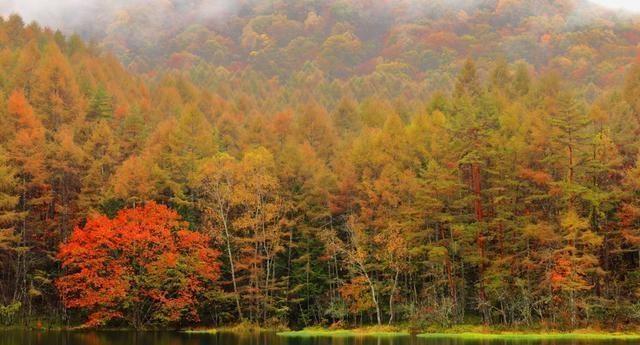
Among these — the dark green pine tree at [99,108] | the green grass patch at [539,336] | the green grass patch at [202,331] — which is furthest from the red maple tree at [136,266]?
the dark green pine tree at [99,108]

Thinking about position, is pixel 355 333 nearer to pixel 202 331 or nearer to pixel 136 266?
pixel 202 331

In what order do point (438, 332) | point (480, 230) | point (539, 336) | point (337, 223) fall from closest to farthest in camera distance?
point (539, 336) → point (438, 332) → point (480, 230) → point (337, 223)

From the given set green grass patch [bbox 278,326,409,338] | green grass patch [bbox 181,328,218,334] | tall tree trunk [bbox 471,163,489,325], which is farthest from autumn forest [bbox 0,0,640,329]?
green grass patch [bbox 278,326,409,338]

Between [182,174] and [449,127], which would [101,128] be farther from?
[449,127]

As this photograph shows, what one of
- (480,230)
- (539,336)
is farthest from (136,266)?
(539,336)

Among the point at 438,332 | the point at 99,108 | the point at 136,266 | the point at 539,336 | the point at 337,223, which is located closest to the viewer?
the point at 539,336

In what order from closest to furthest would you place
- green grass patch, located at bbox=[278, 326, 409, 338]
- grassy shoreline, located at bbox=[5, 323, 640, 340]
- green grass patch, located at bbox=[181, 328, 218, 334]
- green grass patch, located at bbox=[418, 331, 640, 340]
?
green grass patch, located at bbox=[418, 331, 640, 340]
grassy shoreline, located at bbox=[5, 323, 640, 340]
green grass patch, located at bbox=[278, 326, 409, 338]
green grass patch, located at bbox=[181, 328, 218, 334]

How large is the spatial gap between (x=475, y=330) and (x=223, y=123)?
4388 centimetres

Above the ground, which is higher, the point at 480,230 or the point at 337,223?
the point at 337,223

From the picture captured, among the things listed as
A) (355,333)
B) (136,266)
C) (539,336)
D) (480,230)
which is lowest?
(355,333)

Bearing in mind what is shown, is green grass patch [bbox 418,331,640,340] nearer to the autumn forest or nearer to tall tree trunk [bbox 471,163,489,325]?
the autumn forest

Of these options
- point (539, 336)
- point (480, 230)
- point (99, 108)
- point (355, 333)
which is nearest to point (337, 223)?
point (355, 333)

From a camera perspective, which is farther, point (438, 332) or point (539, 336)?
point (438, 332)

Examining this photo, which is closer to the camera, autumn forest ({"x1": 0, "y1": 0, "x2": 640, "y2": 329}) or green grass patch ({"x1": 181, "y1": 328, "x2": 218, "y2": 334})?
autumn forest ({"x1": 0, "y1": 0, "x2": 640, "y2": 329})
